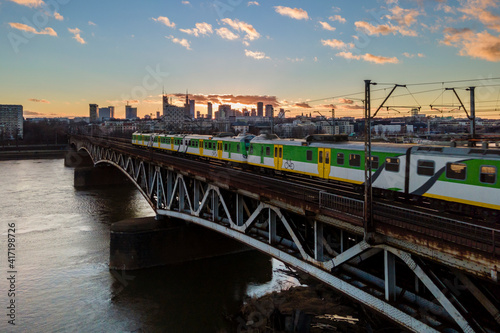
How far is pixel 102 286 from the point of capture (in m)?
24.9

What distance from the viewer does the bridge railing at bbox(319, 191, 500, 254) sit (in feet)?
29.7

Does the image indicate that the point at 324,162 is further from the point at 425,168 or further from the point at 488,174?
the point at 488,174

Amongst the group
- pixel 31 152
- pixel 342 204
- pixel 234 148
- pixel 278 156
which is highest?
pixel 234 148

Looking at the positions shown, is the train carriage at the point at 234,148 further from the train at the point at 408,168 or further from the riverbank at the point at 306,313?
the riverbank at the point at 306,313

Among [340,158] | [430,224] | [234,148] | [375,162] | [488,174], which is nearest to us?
[430,224]

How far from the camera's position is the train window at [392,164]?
16.0 meters

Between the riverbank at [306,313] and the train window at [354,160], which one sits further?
the train window at [354,160]

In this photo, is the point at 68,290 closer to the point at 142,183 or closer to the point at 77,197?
the point at 142,183

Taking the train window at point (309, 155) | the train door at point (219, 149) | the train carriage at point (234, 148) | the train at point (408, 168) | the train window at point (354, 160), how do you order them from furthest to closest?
the train door at point (219, 149) < the train carriage at point (234, 148) < the train window at point (309, 155) < the train window at point (354, 160) < the train at point (408, 168)

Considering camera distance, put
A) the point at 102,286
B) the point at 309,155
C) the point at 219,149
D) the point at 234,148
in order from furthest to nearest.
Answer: the point at 219,149, the point at 234,148, the point at 102,286, the point at 309,155

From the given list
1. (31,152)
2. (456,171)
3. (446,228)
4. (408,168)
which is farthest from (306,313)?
(31,152)

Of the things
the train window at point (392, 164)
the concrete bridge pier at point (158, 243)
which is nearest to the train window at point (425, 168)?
the train window at point (392, 164)

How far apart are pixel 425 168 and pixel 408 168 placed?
0.75 metres

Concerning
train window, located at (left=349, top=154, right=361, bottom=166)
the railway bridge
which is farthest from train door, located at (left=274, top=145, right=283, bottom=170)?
the railway bridge
